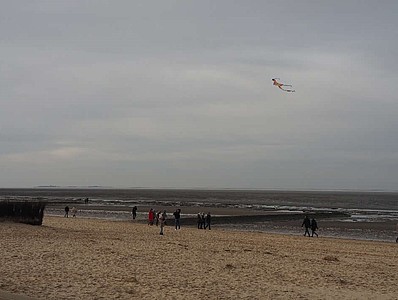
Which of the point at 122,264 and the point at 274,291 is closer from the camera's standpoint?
the point at 274,291

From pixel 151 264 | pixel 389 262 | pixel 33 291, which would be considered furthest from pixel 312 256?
pixel 33 291

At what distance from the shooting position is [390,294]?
38.7 feet

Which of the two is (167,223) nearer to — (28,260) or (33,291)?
(28,260)

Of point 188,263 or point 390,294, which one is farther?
point 188,263

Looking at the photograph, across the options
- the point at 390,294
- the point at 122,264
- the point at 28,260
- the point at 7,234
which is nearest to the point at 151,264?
the point at 122,264

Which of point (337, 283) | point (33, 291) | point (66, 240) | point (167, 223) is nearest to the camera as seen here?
point (33, 291)

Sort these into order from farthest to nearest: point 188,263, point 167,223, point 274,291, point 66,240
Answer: point 167,223
point 66,240
point 188,263
point 274,291

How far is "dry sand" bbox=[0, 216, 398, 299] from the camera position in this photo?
11.0 meters

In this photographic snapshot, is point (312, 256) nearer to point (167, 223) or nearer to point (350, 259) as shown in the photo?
point (350, 259)

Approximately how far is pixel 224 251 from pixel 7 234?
930 centimetres

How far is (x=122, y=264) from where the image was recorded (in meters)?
14.4

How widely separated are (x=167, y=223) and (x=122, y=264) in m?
24.1

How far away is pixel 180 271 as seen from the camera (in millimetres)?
13750

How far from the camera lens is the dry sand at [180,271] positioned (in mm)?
10969
